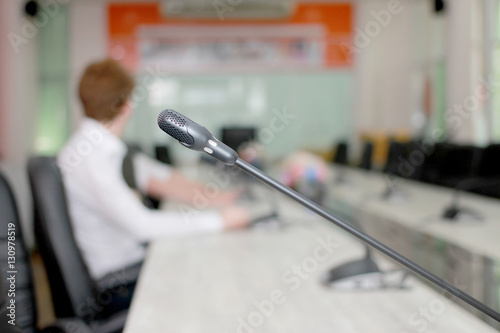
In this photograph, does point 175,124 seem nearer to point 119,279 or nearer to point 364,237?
point 364,237

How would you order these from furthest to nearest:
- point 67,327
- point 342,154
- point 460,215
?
point 342,154
point 460,215
point 67,327

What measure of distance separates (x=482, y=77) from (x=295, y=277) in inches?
211

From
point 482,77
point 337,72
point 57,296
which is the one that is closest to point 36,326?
point 57,296

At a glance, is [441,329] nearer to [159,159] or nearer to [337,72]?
[159,159]

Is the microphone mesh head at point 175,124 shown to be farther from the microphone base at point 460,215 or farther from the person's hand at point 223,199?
the person's hand at point 223,199

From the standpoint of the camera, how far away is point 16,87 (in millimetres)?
7312

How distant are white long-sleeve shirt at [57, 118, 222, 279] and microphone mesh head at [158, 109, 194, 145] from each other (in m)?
1.06

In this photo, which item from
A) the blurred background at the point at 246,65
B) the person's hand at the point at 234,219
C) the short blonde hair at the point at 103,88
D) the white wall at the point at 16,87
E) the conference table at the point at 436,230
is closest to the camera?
the conference table at the point at 436,230

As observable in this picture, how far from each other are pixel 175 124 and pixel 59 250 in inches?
34.5

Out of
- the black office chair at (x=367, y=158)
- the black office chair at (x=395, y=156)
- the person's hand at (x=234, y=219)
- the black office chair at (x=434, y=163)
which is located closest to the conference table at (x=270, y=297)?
the person's hand at (x=234, y=219)

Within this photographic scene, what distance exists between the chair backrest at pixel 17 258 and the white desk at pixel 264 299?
0.83 ft

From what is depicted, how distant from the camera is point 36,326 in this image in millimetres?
1281

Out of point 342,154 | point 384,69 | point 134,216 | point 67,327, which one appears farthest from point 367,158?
point 67,327

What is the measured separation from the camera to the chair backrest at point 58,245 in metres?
1.41
